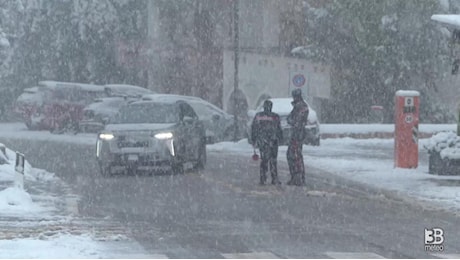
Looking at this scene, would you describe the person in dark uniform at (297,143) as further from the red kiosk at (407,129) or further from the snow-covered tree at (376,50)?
the snow-covered tree at (376,50)

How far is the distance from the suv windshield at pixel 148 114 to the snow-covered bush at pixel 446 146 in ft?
17.9

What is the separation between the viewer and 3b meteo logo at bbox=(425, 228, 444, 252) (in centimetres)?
1206

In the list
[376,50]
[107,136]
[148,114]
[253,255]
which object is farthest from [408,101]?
[376,50]

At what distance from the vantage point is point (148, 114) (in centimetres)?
2194

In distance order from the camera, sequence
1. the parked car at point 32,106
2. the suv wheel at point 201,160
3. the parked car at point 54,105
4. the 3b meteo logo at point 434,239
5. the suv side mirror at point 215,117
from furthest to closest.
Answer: the parked car at point 32,106 → the parked car at point 54,105 → the suv side mirror at point 215,117 → the suv wheel at point 201,160 → the 3b meteo logo at point 434,239

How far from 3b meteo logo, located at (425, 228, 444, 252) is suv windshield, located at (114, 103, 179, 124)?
9.18 meters

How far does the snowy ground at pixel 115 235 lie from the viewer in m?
11.5

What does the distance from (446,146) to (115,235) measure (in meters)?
10.6

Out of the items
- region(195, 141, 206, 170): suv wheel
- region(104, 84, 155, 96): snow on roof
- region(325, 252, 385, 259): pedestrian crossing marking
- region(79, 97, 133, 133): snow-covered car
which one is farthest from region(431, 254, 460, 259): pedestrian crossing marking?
region(104, 84, 155, 96): snow on roof

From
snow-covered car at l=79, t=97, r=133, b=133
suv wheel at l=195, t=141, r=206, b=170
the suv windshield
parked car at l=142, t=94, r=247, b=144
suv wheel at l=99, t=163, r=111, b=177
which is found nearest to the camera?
suv wheel at l=99, t=163, r=111, b=177

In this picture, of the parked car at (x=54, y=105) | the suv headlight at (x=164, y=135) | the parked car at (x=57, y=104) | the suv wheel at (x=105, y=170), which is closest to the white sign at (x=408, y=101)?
the suv headlight at (x=164, y=135)

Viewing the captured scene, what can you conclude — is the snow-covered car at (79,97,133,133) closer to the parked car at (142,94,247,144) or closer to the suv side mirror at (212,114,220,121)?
the parked car at (142,94,247,144)

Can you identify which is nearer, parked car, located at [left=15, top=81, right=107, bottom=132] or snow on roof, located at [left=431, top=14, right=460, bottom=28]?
snow on roof, located at [left=431, top=14, right=460, bottom=28]

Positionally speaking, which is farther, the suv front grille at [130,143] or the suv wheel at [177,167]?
the suv wheel at [177,167]
